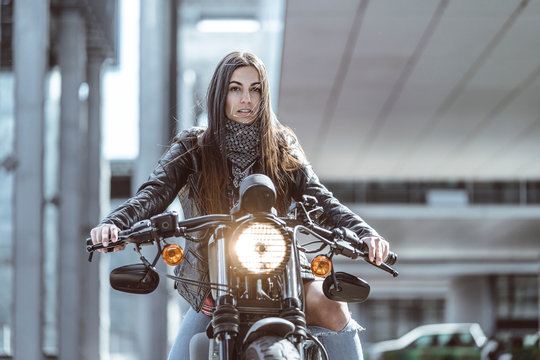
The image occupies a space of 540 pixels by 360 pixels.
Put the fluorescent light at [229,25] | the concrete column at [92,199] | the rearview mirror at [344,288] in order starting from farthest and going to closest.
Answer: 1. the fluorescent light at [229,25]
2. the concrete column at [92,199]
3. the rearview mirror at [344,288]

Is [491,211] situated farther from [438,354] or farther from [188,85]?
[188,85]

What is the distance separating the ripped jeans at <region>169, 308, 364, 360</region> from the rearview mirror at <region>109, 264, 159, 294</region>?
310 millimetres

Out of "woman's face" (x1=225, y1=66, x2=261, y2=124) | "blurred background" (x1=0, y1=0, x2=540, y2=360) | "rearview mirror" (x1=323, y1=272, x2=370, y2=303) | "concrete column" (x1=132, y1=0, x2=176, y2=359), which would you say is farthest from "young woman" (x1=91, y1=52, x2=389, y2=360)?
"concrete column" (x1=132, y1=0, x2=176, y2=359)

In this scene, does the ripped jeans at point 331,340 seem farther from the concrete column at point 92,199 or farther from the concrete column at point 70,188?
the concrete column at point 92,199

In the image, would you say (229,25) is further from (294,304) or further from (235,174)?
(294,304)

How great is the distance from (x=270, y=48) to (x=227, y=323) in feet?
37.2

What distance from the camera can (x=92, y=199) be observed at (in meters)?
15.1

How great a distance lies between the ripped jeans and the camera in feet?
8.43

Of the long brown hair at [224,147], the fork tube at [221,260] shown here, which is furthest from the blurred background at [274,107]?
the fork tube at [221,260]

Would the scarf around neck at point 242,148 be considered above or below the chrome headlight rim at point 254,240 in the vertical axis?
above

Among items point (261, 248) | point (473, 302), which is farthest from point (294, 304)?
point (473, 302)

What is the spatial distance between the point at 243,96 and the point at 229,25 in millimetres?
12769

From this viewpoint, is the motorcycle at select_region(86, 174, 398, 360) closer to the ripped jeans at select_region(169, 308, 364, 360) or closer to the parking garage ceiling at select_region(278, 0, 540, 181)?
the ripped jeans at select_region(169, 308, 364, 360)

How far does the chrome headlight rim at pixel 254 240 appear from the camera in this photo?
7.03 ft
